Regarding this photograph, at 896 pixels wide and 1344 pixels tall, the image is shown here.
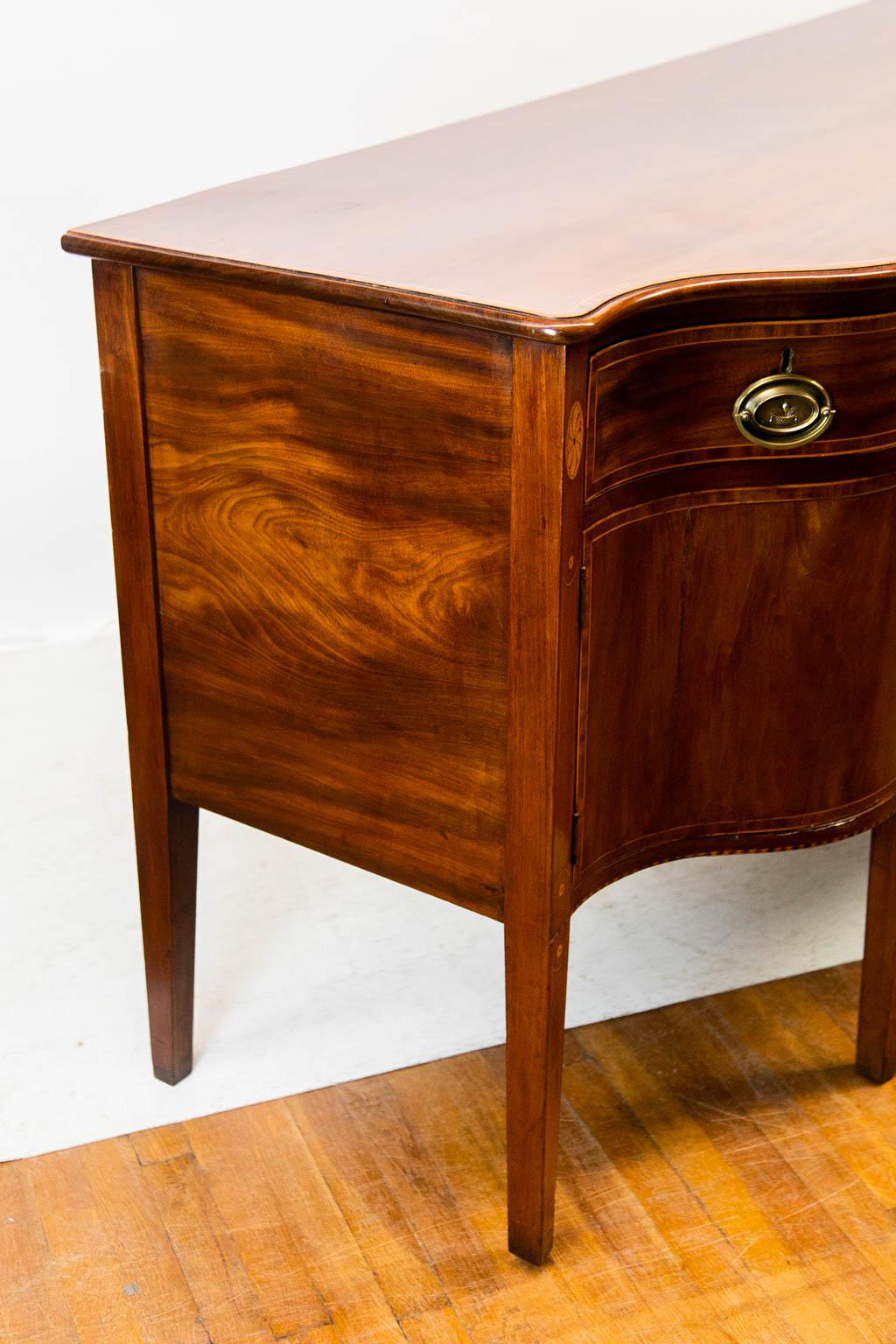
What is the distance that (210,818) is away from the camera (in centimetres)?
243

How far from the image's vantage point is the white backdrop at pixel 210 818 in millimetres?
1962

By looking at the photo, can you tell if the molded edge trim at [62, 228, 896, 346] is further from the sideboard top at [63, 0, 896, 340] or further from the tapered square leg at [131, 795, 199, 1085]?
the tapered square leg at [131, 795, 199, 1085]

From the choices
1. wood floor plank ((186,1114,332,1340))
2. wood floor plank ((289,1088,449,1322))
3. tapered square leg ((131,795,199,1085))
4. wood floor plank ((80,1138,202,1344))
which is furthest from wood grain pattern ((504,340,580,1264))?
tapered square leg ((131,795,199,1085))

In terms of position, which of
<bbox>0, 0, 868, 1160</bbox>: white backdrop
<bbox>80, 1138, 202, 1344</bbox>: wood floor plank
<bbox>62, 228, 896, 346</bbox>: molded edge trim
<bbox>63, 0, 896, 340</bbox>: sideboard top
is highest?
<bbox>63, 0, 896, 340</bbox>: sideboard top

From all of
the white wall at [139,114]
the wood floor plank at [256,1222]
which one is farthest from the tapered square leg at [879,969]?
the white wall at [139,114]

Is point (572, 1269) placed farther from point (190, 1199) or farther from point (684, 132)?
point (684, 132)

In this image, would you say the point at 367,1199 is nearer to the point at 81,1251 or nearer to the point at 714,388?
the point at 81,1251

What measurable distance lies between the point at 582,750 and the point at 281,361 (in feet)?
1.38

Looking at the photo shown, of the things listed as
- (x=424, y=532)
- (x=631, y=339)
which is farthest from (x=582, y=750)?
(x=631, y=339)

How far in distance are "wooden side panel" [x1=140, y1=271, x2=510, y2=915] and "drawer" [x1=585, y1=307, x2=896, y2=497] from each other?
0.09 meters

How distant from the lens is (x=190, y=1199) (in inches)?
67.8

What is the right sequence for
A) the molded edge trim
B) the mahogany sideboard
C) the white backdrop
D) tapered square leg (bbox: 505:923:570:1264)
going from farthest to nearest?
the white backdrop
tapered square leg (bbox: 505:923:570:1264)
the mahogany sideboard
the molded edge trim

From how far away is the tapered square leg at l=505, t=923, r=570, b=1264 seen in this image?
150 cm

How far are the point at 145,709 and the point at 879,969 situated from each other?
2.72 ft
